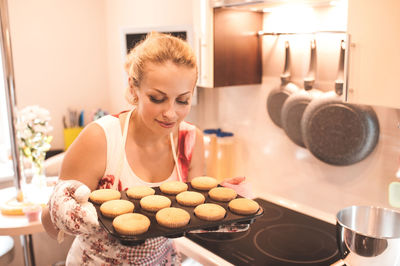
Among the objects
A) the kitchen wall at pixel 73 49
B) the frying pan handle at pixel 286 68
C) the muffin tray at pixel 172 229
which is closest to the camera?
the muffin tray at pixel 172 229

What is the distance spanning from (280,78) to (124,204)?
1.24 metres

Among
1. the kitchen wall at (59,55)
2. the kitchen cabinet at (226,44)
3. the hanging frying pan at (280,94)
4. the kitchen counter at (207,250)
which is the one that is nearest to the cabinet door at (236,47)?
the kitchen cabinet at (226,44)

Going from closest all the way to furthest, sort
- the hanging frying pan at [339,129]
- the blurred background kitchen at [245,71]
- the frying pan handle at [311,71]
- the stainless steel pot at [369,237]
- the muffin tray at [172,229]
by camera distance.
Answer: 1. the muffin tray at [172,229]
2. the stainless steel pot at [369,237]
3. the blurred background kitchen at [245,71]
4. the hanging frying pan at [339,129]
5. the frying pan handle at [311,71]

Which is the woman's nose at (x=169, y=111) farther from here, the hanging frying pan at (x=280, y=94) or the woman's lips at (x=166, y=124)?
the hanging frying pan at (x=280, y=94)

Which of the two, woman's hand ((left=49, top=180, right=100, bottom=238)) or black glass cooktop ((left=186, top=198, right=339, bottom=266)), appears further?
black glass cooktop ((left=186, top=198, right=339, bottom=266))

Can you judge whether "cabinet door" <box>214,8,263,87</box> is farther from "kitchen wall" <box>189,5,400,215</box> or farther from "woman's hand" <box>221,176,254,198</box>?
"woman's hand" <box>221,176,254,198</box>

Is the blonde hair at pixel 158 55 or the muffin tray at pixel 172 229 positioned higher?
the blonde hair at pixel 158 55

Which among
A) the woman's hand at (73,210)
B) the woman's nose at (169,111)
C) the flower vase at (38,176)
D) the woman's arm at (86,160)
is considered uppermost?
the woman's nose at (169,111)

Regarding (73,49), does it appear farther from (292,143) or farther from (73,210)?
(73,210)

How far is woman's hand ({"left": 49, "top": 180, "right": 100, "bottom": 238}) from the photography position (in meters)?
0.92

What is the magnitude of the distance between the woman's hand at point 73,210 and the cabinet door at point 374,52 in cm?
93

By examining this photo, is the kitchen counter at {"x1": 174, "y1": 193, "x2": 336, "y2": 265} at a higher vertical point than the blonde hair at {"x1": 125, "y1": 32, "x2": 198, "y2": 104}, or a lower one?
lower

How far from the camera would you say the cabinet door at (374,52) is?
121cm

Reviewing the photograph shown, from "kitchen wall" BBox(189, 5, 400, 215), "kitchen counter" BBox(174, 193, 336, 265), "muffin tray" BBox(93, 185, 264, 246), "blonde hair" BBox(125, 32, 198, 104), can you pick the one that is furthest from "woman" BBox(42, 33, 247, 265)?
"kitchen wall" BBox(189, 5, 400, 215)
